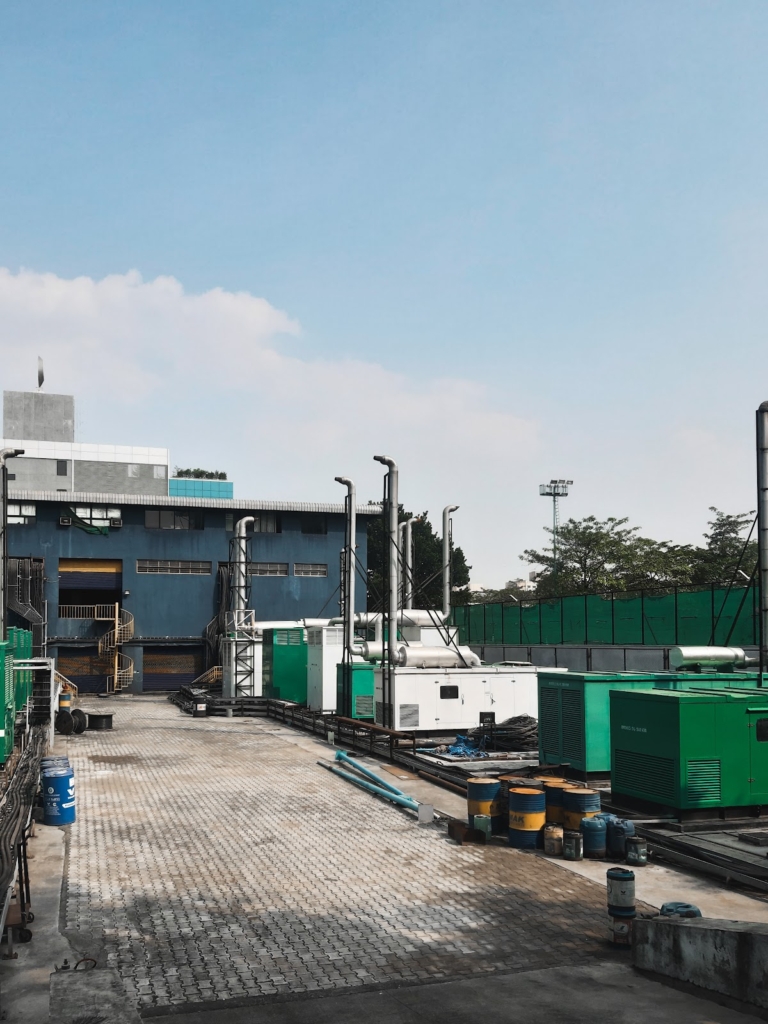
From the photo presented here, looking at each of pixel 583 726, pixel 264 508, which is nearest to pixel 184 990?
pixel 583 726

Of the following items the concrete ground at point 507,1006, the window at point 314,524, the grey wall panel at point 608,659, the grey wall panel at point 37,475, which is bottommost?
the concrete ground at point 507,1006

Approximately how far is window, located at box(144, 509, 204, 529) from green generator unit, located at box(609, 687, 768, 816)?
45445 mm

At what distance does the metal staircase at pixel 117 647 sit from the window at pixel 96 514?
5.19 metres

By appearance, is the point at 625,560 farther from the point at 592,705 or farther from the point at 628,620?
the point at 592,705

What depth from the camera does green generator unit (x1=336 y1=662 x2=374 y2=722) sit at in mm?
32719

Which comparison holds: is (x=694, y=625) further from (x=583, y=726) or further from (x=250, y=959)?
(x=250, y=959)

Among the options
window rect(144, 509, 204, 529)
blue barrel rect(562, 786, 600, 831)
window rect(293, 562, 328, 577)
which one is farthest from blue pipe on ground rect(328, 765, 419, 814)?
window rect(144, 509, 204, 529)

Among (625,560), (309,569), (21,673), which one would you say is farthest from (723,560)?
(21,673)

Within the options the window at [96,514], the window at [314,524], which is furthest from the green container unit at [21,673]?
the window at [314,524]

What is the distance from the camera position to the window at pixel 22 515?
5550cm

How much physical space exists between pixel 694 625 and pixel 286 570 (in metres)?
29.3

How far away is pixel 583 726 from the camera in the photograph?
64.8 ft

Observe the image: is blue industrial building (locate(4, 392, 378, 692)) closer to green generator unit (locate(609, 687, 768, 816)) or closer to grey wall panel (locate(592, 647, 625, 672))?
grey wall panel (locate(592, 647, 625, 672))

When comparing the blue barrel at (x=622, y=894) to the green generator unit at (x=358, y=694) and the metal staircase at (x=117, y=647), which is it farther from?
the metal staircase at (x=117, y=647)
